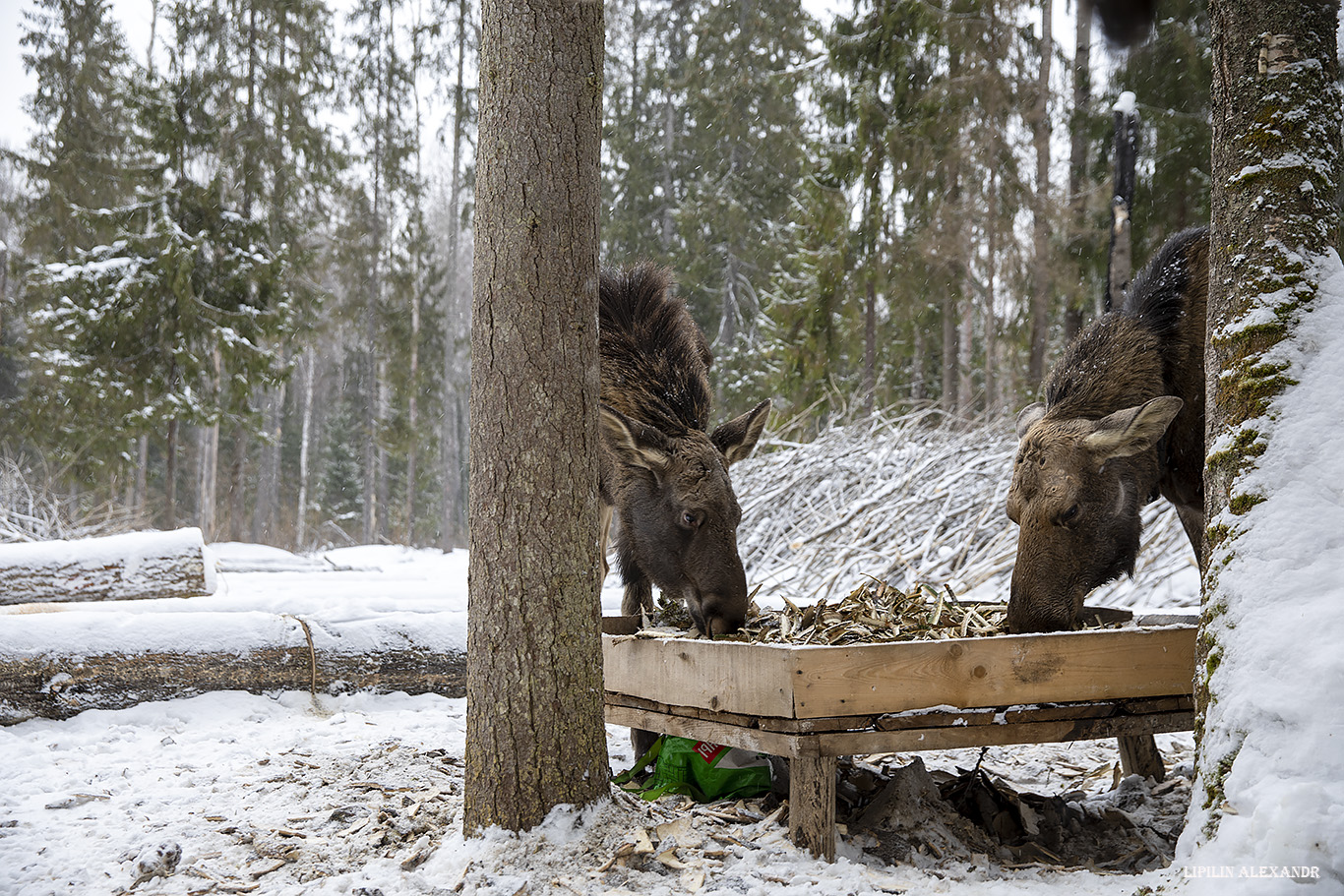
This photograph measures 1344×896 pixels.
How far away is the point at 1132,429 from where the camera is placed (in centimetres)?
385

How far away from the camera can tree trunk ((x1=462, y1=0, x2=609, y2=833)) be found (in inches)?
115

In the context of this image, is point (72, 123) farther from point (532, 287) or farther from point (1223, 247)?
point (1223, 247)

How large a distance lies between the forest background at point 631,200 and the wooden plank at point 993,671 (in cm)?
712

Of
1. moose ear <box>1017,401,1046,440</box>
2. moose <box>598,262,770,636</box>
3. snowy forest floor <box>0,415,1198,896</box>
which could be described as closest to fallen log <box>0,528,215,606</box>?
snowy forest floor <box>0,415,1198,896</box>

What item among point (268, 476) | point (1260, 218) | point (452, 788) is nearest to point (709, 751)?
point (452, 788)

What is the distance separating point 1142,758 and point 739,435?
8.18 feet

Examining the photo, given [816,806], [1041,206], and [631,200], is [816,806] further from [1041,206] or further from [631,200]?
[631,200]

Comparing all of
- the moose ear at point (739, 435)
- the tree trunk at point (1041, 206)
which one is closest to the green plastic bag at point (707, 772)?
the moose ear at point (739, 435)

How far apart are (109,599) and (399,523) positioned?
75.4ft

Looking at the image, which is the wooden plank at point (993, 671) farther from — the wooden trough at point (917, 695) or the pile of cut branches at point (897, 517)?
the pile of cut branches at point (897, 517)

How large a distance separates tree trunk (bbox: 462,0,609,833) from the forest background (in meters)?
7.93

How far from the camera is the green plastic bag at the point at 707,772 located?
12.2 ft

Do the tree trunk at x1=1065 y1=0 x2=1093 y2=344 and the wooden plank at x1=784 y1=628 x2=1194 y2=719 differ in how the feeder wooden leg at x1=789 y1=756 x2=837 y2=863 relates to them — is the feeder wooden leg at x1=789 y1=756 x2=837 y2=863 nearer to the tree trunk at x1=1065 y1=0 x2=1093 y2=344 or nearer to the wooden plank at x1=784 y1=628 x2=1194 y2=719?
the wooden plank at x1=784 y1=628 x2=1194 y2=719

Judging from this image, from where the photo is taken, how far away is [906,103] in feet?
43.4
